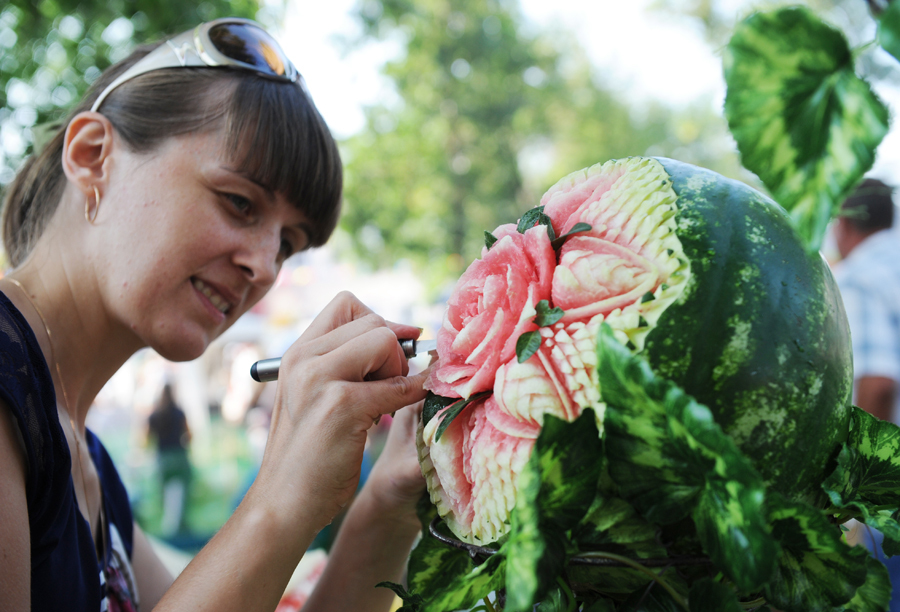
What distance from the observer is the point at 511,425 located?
0.68 meters

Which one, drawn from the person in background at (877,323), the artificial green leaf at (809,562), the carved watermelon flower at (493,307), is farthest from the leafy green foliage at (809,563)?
the person in background at (877,323)

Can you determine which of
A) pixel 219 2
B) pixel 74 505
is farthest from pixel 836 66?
pixel 219 2

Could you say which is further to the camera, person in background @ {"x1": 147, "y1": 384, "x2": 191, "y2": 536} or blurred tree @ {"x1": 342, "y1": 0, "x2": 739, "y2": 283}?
blurred tree @ {"x1": 342, "y1": 0, "x2": 739, "y2": 283}

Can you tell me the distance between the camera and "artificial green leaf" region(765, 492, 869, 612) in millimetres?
569

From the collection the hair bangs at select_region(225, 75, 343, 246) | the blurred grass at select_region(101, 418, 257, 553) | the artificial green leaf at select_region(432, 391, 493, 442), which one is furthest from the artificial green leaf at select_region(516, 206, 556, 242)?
the blurred grass at select_region(101, 418, 257, 553)

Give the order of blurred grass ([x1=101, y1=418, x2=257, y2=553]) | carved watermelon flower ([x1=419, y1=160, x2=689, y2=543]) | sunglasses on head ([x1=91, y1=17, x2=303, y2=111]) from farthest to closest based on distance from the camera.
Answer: blurred grass ([x1=101, y1=418, x2=257, y2=553])
sunglasses on head ([x1=91, y1=17, x2=303, y2=111])
carved watermelon flower ([x1=419, y1=160, x2=689, y2=543])

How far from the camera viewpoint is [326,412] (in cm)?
99

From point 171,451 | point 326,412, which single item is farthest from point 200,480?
point 326,412

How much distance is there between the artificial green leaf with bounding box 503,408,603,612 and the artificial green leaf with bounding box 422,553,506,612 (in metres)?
0.05

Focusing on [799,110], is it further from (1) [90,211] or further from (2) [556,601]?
(1) [90,211]

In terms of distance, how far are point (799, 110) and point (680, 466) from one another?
1.11 ft

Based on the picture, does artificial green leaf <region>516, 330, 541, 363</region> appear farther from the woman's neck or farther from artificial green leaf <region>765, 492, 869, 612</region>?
the woman's neck

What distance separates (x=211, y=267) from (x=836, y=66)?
1.42 meters

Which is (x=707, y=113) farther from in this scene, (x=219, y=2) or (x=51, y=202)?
(x=51, y=202)
